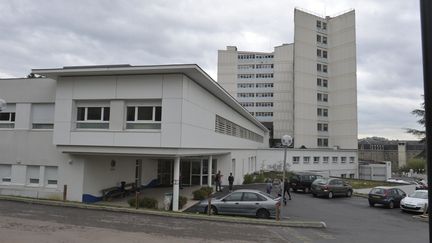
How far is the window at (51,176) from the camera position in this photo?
22734 mm

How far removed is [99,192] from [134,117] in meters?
5.49

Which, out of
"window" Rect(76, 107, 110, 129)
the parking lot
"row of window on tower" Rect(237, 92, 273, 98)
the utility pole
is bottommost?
the parking lot

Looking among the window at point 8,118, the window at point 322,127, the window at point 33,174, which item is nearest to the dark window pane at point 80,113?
the window at point 33,174

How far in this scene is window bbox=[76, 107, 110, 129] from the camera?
21.2 m

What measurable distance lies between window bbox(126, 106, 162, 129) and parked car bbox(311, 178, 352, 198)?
15.6 metres

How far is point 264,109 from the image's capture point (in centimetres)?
10388

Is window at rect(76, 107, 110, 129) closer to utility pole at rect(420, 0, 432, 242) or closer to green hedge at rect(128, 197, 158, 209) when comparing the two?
green hedge at rect(128, 197, 158, 209)

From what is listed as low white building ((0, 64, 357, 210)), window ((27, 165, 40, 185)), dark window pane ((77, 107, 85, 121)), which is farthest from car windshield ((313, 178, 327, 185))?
window ((27, 165, 40, 185))

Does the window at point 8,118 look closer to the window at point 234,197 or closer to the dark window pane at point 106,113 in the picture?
the dark window pane at point 106,113

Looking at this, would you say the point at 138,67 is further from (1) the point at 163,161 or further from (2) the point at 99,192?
(1) the point at 163,161

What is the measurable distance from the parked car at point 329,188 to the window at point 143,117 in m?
15.6

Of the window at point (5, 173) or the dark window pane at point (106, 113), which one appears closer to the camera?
the dark window pane at point (106, 113)

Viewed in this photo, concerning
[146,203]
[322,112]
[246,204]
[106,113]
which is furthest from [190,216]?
[322,112]

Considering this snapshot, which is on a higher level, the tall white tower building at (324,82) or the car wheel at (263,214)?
the tall white tower building at (324,82)
